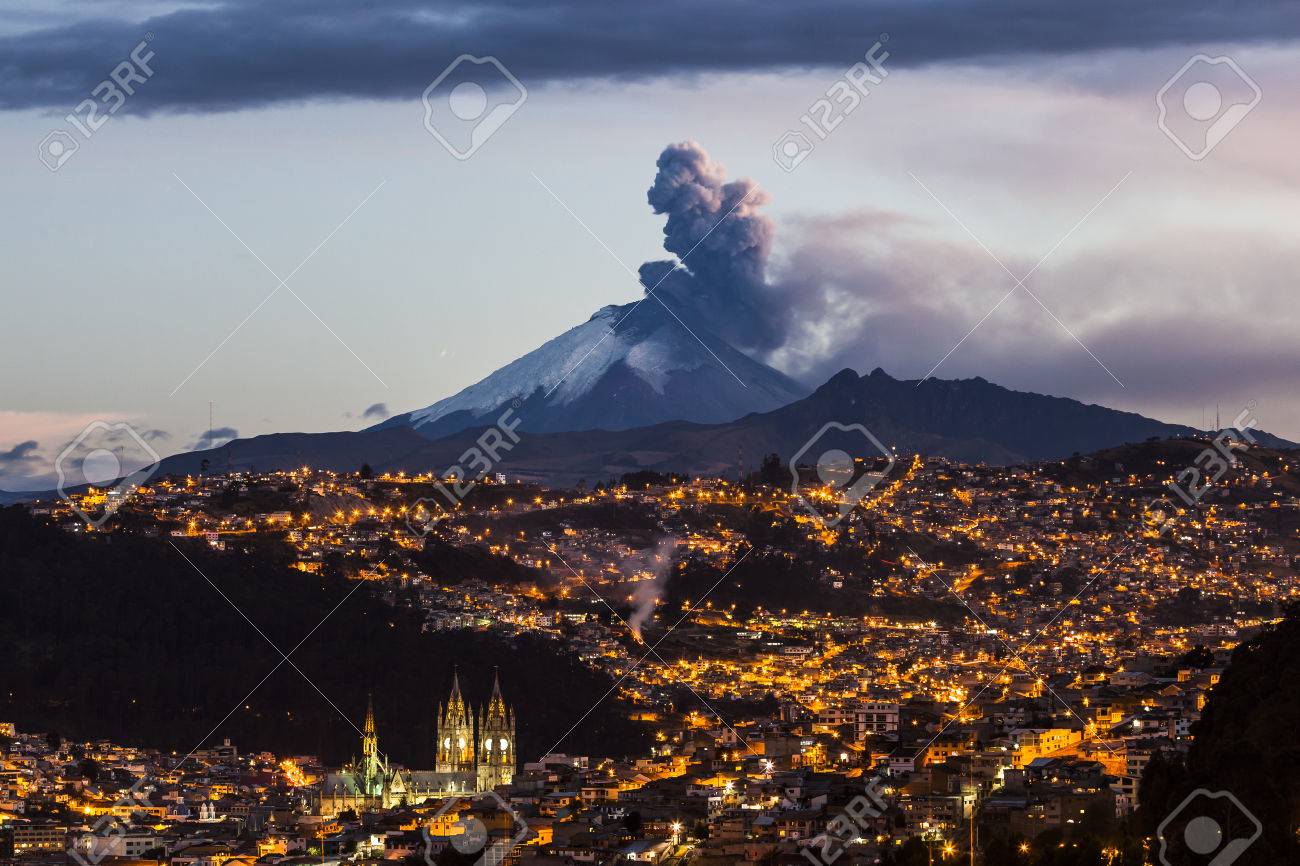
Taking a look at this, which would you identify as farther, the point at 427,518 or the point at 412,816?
the point at 427,518

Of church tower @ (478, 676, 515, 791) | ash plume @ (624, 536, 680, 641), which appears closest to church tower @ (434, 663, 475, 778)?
church tower @ (478, 676, 515, 791)

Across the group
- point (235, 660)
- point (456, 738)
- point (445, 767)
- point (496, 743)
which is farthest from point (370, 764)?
point (235, 660)

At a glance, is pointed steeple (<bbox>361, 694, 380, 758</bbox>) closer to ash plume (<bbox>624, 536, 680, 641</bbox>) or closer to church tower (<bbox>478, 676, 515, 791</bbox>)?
church tower (<bbox>478, 676, 515, 791</bbox>)

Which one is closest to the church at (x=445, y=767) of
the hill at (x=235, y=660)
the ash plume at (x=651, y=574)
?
the hill at (x=235, y=660)

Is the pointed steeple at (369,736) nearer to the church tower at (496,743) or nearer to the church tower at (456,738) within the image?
the church tower at (456,738)

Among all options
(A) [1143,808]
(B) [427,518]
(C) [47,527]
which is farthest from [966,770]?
(B) [427,518]

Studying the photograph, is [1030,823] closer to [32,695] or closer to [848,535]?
[32,695]
